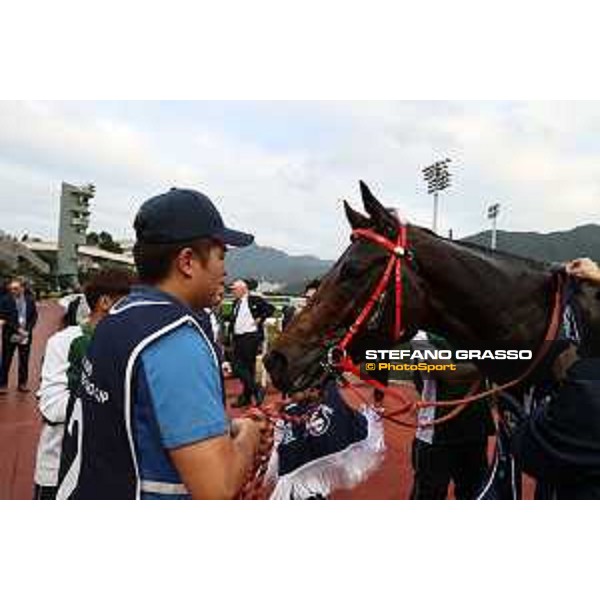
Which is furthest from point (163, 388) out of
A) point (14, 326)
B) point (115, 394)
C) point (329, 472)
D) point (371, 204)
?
point (14, 326)

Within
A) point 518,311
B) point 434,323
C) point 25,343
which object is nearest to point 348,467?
point 434,323

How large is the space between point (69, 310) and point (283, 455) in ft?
6.32

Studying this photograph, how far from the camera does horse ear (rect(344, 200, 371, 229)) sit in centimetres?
260

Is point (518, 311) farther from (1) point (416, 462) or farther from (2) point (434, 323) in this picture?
(1) point (416, 462)

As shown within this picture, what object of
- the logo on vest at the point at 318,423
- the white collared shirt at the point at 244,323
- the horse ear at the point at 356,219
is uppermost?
the horse ear at the point at 356,219

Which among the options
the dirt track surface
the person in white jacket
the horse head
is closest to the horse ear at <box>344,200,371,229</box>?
the horse head

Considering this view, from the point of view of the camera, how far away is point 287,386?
2.59 m

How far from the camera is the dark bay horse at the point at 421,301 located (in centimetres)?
250

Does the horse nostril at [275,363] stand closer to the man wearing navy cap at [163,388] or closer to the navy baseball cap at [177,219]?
the man wearing navy cap at [163,388]

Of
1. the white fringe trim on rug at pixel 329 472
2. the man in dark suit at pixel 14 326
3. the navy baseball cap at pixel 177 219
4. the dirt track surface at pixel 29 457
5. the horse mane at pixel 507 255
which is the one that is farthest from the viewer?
the man in dark suit at pixel 14 326

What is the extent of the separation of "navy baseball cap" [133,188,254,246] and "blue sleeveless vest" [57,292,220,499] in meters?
0.15

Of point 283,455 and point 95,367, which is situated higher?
point 95,367

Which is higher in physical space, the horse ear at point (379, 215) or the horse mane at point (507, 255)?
the horse ear at point (379, 215)

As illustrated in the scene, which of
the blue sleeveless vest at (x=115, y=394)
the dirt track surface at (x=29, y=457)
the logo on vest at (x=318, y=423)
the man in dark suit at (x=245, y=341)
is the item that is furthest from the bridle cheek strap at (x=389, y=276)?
the man in dark suit at (x=245, y=341)
